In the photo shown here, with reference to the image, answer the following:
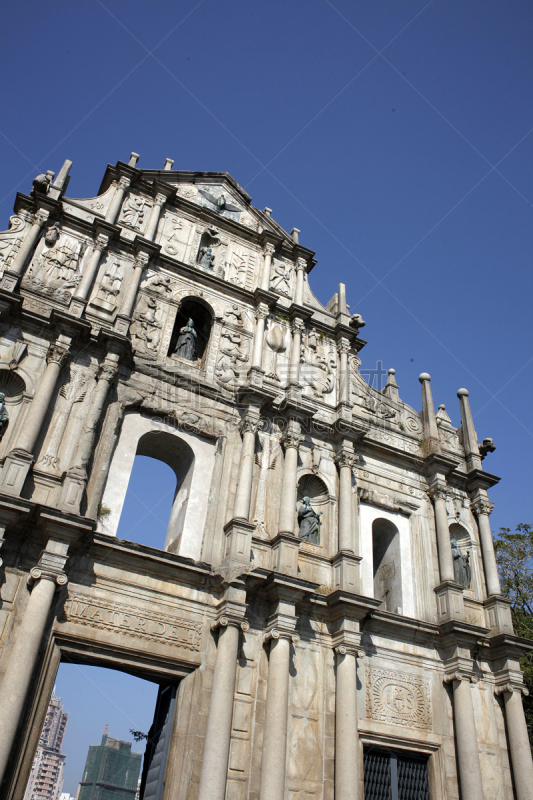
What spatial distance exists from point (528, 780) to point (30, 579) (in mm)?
10095

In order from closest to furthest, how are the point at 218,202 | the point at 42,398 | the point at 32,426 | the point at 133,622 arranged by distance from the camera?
the point at 133,622 < the point at 32,426 < the point at 42,398 < the point at 218,202

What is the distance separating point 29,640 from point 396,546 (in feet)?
28.6

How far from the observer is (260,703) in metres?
10.8

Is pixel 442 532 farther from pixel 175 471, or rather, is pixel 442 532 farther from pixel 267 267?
pixel 267 267

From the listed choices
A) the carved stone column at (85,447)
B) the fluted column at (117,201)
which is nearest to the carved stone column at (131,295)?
the carved stone column at (85,447)

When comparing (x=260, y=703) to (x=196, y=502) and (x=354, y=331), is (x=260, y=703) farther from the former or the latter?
(x=354, y=331)

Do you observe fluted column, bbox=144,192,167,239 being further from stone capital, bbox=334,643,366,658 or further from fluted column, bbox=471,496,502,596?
fluted column, bbox=471,496,502,596

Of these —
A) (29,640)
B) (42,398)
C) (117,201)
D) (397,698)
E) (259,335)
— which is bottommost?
(29,640)

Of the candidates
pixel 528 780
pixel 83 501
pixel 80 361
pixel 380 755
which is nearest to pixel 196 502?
pixel 83 501

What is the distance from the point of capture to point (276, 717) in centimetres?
1030

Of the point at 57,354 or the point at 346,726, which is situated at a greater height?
the point at 57,354

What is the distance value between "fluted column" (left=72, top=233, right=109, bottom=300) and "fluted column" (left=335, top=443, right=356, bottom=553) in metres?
6.73

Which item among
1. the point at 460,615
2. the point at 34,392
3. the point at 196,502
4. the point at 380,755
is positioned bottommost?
the point at 380,755

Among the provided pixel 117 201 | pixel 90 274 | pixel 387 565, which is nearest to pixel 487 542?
pixel 387 565
